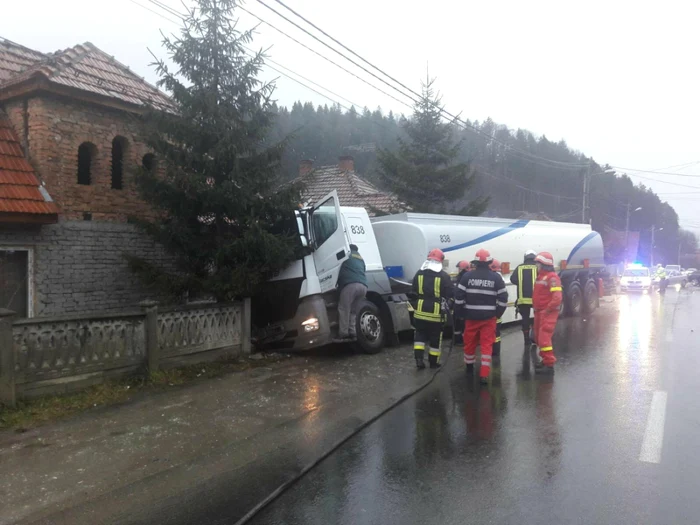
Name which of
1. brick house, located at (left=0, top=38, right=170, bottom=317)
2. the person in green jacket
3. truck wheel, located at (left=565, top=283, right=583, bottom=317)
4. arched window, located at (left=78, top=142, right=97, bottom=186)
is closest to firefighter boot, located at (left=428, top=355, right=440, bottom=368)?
the person in green jacket

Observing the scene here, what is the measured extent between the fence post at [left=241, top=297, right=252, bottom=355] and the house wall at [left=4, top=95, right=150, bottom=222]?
2.64m

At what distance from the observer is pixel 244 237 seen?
843cm

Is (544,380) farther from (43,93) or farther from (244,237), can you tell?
(43,93)

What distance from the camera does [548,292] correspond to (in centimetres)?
860

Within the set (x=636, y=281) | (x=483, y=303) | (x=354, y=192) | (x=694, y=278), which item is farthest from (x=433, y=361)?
(x=694, y=278)

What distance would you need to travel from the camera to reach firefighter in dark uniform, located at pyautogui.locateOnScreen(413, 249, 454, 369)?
8383mm

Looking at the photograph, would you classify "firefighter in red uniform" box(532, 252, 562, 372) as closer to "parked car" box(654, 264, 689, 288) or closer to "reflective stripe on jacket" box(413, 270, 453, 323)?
"reflective stripe on jacket" box(413, 270, 453, 323)

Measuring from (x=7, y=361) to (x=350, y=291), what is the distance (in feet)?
16.7

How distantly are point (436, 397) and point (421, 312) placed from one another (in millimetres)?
1702

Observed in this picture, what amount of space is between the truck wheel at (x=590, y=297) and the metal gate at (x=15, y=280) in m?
15.0

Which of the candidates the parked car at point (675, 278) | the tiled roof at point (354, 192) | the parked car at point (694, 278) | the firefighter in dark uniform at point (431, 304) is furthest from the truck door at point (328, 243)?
the parked car at point (694, 278)

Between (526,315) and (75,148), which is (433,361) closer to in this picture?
(526,315)

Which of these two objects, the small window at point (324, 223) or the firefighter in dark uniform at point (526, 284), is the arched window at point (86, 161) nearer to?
the small window at point (324, 223)

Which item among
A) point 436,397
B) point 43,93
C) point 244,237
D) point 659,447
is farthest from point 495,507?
point 43,93
